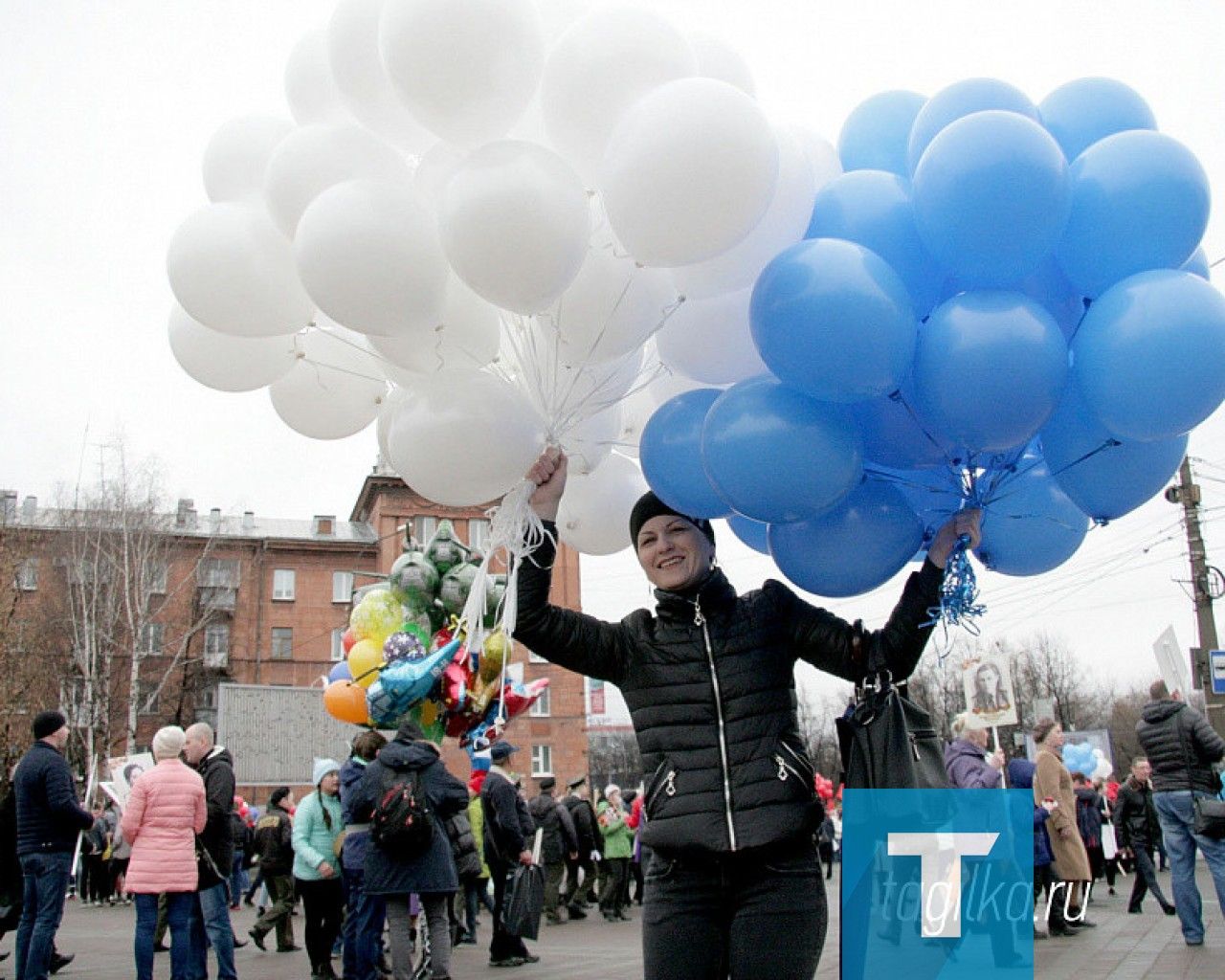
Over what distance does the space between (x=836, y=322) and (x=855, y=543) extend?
708 mm

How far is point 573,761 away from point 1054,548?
1579 inches

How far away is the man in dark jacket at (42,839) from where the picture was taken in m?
7.05

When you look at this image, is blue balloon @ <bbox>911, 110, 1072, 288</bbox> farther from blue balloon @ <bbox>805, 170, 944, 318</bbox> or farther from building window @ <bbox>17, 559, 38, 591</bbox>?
building window @ <bbox>17, 559, 38, 591</bbox>

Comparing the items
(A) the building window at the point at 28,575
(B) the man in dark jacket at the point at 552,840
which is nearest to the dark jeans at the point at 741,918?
(B) the man in dark jacket at the point at 552,840

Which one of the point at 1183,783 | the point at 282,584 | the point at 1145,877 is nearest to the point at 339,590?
the point at 282,584

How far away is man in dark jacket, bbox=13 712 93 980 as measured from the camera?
7.05 m

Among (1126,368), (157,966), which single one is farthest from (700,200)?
(157,966)

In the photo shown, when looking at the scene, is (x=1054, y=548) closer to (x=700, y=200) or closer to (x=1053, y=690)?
(x=700, y=200)

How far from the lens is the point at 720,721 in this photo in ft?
9.73

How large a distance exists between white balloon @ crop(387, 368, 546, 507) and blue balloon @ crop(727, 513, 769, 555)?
731 millimetres

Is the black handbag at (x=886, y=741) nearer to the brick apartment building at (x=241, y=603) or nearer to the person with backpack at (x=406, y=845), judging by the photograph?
the person with backpack at (x=406, y=845)

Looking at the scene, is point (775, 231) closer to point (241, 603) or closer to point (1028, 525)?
point (1028, 525)

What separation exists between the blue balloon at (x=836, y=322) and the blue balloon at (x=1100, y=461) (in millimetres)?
545

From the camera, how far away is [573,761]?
42.0m
